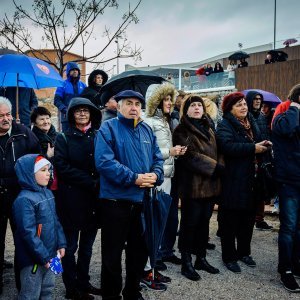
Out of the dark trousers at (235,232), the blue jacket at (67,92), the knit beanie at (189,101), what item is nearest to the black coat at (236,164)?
the dark trousers at (235,232)

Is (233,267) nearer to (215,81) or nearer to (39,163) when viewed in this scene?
(39,163)

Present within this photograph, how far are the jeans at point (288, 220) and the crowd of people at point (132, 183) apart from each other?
0.4 inches

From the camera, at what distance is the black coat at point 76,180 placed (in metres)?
3.72

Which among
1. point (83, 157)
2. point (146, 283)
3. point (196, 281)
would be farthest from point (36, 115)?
point (196, 281)

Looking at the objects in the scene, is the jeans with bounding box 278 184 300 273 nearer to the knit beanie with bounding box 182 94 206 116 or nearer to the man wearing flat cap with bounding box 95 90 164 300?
the knit beanie with bounding box 182 94 206 116

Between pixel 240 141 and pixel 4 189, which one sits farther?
pixel 240 141

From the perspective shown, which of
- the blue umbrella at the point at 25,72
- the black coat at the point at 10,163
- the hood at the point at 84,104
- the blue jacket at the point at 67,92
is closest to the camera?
the black coat at the point at 10,163

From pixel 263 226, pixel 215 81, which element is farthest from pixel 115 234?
pixel 215 81

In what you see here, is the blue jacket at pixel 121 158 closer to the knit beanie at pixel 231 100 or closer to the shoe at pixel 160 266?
the shoe at pixel 160 266

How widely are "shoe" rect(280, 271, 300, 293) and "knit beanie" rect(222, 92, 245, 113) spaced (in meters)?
2.02

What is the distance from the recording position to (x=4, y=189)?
3.74 metres

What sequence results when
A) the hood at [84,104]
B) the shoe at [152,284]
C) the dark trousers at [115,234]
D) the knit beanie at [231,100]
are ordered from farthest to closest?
1. the knit beanie at [231,100]
2. the shoe at [152,284]
3. the hood at [84,104]
4. the dark trousers at [115,234]

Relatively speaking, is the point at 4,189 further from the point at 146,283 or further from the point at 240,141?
the point at 240,141

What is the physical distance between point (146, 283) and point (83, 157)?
5.02ft
